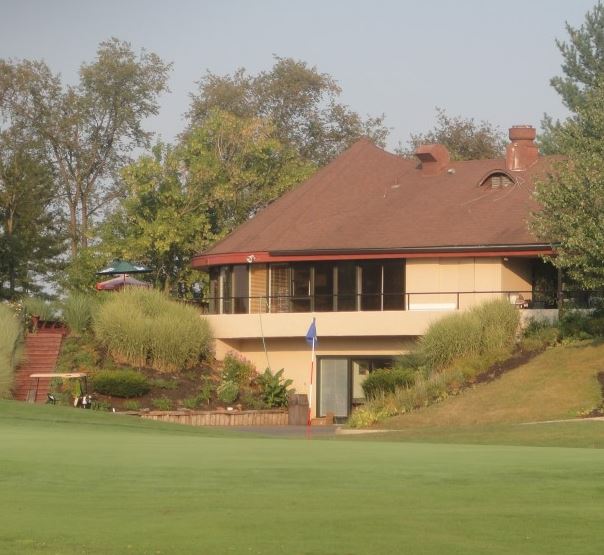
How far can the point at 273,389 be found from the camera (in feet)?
138

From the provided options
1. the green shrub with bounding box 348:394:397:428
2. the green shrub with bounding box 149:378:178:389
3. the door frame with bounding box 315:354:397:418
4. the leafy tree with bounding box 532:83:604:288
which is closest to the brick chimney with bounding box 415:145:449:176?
the door frame with bounding box 315:354:397:418

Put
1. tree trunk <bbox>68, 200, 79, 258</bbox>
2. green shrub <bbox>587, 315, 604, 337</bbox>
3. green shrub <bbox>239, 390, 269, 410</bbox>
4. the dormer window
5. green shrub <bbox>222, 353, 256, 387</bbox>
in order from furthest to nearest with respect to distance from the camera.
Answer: tree trunk <bbox>68, 200, 79, 258</bbox>, the dormer window, green shrub <bbox>222, 353, 256, 387</bbox>, green shrub <bbox>239, 390, 269, 410</bbox>, green shrub <bbox>587, 315, 604, 337</bbox>

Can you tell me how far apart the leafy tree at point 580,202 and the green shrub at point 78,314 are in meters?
15.8

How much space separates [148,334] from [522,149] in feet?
46.9

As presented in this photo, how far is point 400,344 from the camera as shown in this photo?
138 ft

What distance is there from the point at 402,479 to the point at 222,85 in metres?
58.9

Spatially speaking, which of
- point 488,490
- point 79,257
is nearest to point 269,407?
point 79,257

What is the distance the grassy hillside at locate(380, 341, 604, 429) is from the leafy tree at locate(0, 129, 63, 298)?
85.1 ft

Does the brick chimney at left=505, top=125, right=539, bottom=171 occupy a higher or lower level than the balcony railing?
higher

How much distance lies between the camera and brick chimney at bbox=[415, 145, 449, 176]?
47.4 m

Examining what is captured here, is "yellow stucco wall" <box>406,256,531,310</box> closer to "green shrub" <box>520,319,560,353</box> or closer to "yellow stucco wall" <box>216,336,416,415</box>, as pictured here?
"yellow stucco wall" <box>216,336,416,415</box>

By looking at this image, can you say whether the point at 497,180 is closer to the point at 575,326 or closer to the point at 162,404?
the point at 575,326

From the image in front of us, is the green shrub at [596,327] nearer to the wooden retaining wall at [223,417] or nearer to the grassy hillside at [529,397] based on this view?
the grassy hillside at [529,397]

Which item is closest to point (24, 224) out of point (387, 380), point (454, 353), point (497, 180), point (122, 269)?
point (122, 269)
